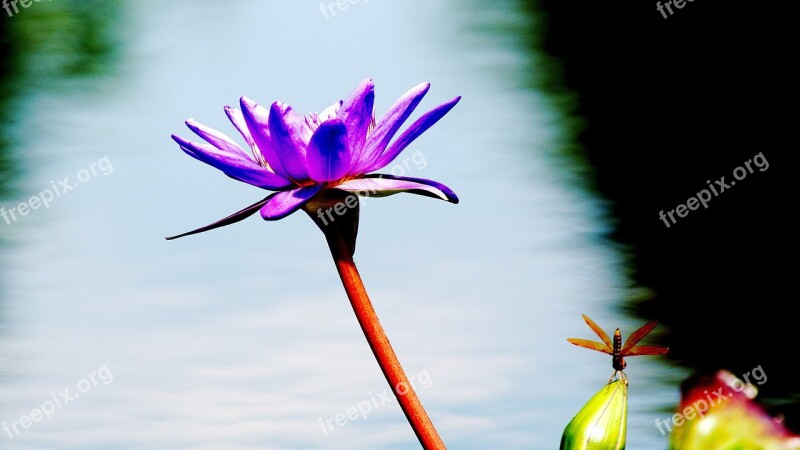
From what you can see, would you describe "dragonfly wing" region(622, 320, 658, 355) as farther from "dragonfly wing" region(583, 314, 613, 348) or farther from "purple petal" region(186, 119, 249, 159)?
"purple petal" region(186, 119, 249, 159)

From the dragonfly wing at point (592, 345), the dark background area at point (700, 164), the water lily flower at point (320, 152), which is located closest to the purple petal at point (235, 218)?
the water lily flower at point (320, 152)

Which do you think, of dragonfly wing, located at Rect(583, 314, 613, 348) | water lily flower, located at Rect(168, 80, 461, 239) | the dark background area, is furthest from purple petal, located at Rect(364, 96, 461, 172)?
the dark background area

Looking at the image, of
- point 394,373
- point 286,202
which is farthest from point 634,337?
point 286,202

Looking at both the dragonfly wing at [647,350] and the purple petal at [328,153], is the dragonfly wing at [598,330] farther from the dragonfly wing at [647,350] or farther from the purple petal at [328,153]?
the purple petal at [328,153]

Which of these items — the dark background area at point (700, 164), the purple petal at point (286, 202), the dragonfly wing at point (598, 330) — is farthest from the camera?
the dark background area at point (700, 164)

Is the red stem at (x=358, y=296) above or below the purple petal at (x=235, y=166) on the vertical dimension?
below

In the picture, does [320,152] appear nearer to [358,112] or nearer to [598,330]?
[358,112]
